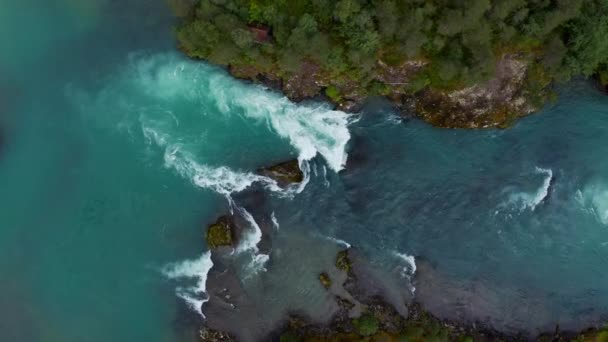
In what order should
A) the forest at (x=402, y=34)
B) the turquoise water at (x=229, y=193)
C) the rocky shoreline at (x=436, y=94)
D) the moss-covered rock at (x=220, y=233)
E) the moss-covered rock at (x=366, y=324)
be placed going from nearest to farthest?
the forest at (x=402, y=34)
the rocky shoreline at (x=436, y=94)
the moss-covered rock at (x=366, y=324)
the moss-covered rock at (x=220, y=233)
the turquoise water at (x=229, y=193)

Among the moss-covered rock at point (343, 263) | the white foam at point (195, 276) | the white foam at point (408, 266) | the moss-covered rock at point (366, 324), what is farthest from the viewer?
the white foam at point (408, 266)

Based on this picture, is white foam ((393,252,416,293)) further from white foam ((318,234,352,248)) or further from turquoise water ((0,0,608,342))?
white foam ((318,234,352,248))

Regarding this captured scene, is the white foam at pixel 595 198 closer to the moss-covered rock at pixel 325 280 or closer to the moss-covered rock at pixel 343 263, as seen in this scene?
the moss-covered rock at pixel 343 263

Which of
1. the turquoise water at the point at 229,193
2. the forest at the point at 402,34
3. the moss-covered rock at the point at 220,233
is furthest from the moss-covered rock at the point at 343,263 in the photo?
the forest at the point at 402,34

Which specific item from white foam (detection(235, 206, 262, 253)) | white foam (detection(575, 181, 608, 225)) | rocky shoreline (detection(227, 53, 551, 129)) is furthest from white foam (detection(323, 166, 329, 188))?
white foam (detection(575, 181, 608, 225))

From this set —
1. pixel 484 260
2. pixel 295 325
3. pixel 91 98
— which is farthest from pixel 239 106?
pixel 484 260

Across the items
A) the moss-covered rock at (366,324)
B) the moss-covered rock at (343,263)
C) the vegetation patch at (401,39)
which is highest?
the vegetation patch at (401,39)
